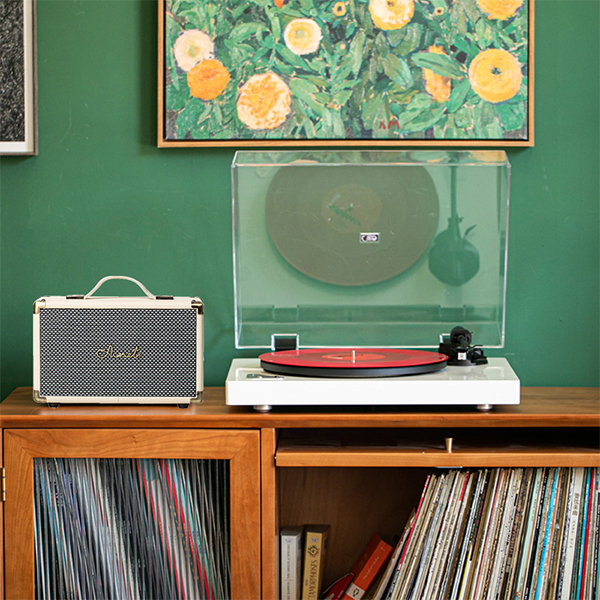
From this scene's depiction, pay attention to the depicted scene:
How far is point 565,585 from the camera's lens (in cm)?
132

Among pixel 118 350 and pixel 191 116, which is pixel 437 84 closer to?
pixel 191 116

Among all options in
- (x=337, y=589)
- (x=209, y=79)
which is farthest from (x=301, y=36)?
(x=337, y=589)

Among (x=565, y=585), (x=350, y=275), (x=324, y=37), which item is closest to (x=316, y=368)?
(x=350, y=275)

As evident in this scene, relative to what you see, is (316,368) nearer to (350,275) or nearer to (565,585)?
(350,275)

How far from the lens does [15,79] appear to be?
5.47ft

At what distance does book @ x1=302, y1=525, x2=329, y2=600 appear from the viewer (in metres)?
1.49

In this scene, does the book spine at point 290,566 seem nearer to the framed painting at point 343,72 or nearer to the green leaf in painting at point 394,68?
the framed painting at point 343,72

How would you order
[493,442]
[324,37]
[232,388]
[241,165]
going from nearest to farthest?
[232,388] → [493,442] → [241,165] → [324,37]

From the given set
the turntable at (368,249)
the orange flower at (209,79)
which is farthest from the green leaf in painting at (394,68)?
the orange flower at (209,79)

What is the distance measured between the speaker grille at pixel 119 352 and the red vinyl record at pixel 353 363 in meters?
0.16

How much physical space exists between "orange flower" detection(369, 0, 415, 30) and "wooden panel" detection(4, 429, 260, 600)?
3.27ft

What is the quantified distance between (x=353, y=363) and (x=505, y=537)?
43cm

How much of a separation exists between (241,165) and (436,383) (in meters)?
0.62

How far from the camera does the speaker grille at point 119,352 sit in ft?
4.50
